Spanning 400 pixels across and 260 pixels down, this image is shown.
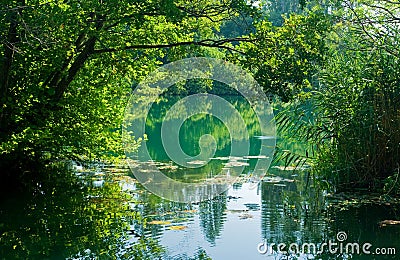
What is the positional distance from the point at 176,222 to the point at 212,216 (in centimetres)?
57

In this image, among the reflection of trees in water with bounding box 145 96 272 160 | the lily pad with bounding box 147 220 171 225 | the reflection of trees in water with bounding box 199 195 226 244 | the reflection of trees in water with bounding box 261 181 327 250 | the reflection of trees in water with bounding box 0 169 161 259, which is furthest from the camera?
the reflection of trees in water with bounding box 145 96 272 160

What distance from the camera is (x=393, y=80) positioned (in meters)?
8.07

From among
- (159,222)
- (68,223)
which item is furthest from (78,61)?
(159,222)

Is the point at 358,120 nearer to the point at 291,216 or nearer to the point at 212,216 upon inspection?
the point at 291,216

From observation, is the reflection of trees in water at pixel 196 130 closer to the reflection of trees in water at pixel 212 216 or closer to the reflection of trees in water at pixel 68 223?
the reflection of trees in water at pixel 68 223

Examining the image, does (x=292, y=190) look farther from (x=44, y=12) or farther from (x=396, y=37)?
(x=44, y=12)

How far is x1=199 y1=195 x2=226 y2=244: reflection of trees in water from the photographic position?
6.51m

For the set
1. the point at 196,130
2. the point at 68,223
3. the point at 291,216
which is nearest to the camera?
the point at 68,223

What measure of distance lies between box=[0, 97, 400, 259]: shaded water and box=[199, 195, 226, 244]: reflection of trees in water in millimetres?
12

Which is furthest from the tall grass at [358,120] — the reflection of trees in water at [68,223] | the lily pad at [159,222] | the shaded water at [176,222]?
the reflection of trees in water at [68,223]

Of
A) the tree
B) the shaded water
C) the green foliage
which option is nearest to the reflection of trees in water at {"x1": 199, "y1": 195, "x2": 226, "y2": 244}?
the shaded water

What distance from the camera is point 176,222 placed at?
6922 mm

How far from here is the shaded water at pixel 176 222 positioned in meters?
5.83

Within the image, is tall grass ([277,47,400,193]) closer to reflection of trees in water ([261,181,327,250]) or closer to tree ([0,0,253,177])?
reflection of trees in water ([261,181,327,250])
